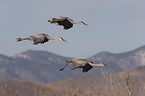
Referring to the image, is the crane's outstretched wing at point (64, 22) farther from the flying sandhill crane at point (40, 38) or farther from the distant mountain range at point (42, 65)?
the distant mountain range at point (42, 65)

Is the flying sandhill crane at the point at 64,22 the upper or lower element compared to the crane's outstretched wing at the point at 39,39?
upper

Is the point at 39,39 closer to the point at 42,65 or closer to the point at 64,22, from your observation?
the point at 64,22

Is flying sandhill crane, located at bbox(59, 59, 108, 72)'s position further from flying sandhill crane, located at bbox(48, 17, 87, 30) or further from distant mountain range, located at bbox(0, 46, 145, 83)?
distant mountain range, located at bbox(0, 46, 145, 83)

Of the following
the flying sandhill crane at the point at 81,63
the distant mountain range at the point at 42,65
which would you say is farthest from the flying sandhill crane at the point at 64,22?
the distant mountain range at the point at 42,65

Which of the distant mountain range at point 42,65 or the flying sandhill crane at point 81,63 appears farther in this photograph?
the distant mountain range at point 42,65

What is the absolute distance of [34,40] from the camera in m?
1.04

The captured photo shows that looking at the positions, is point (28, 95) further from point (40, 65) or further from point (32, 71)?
point (40, 65)

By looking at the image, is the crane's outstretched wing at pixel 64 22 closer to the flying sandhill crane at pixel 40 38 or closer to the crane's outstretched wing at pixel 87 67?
the flying sandhill crane at pixel 40 38

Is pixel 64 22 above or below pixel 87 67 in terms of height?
above

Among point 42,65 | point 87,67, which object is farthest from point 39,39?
point 42,65

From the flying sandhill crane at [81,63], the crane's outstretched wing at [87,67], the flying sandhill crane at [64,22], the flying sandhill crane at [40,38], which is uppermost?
the flying sandhill crane at [64,22]

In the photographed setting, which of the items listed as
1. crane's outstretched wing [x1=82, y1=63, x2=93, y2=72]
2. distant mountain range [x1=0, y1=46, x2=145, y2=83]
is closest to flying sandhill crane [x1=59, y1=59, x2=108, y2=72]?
crane's outstretched wing [x1=82, y1=63, x2=93, y2=72]

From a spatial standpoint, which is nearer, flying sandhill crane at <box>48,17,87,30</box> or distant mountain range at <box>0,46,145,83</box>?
flying sandhill crane at <box>48,17,87,30</box>

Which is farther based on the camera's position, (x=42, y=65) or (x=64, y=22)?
(x=42, y=65)
